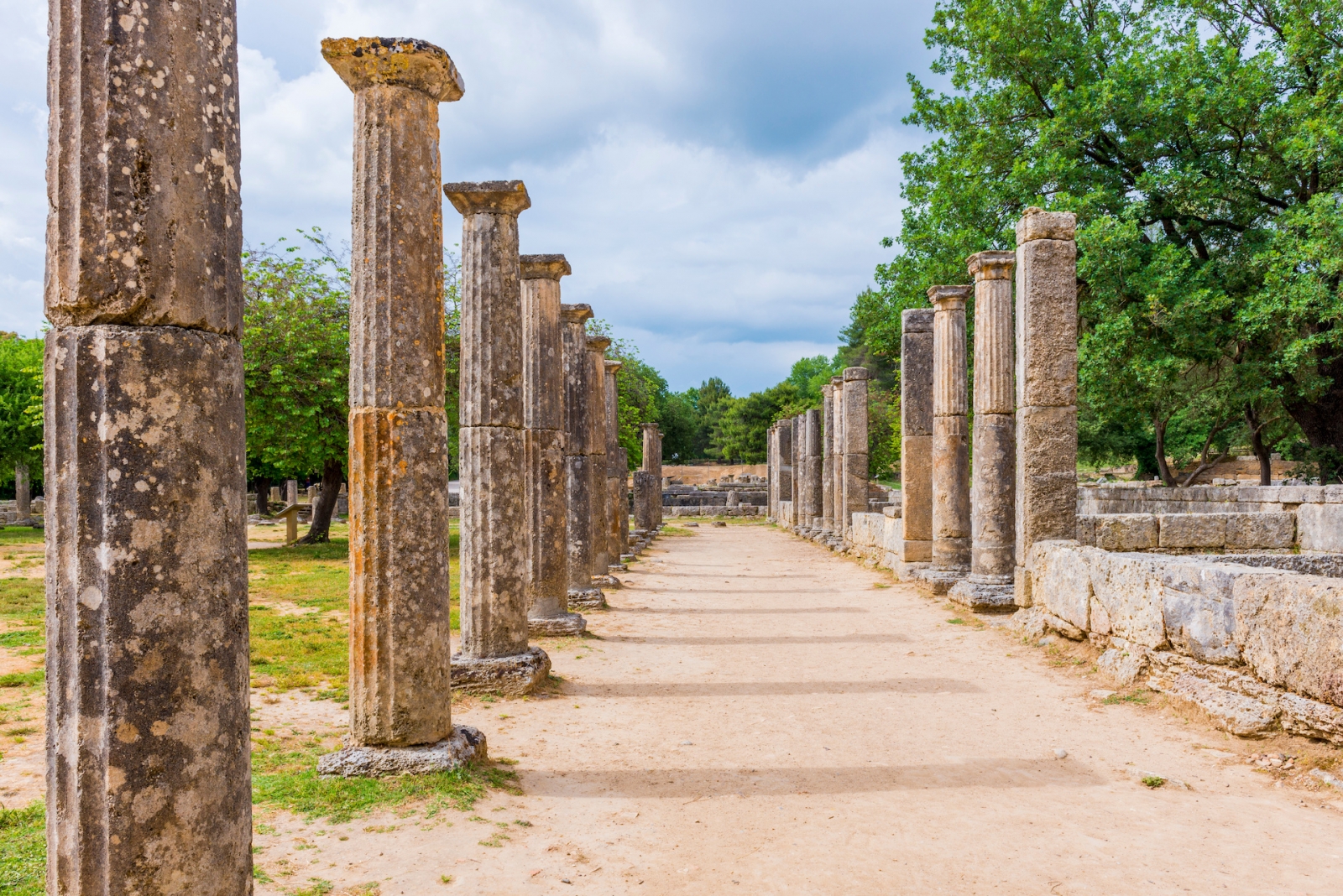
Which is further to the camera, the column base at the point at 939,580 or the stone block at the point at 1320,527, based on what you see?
the column base at the point at 939,580

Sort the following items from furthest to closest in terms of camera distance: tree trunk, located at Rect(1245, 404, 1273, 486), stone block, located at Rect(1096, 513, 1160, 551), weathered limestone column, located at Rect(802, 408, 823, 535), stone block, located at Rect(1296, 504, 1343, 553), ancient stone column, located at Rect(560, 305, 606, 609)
Answer: weathered limestone column, located at Rect(802, 408, 823, 535) < tree trunk, located at Rect(1245, 404, 1273, 486) < ancient stone column, located at Rect(560, 305, 606, 609) < stone block, located at Rect(1096, 513, 1160, 551) < stone block, located at Rect(1296, 504, 1343, 553)

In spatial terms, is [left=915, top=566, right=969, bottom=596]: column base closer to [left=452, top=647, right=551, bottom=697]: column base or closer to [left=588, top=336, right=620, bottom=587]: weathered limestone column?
[left=588, top=336, right=620, bottom=587]: weathered limestone column

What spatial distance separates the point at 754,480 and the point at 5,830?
160 ft

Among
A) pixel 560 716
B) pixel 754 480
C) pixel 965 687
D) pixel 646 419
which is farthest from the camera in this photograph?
pixel 754 480

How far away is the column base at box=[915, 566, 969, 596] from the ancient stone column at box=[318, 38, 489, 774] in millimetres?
9746

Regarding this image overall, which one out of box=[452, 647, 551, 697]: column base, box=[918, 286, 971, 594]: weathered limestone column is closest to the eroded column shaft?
box=[918, 286, 971, 594]: weathered limestone column

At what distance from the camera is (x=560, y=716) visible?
6.86 metres

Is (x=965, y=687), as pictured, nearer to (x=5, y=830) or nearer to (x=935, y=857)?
(x=935, y=857)

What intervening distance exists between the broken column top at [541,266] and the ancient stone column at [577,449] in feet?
7.84

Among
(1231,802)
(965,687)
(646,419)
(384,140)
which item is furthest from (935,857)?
(646,419)

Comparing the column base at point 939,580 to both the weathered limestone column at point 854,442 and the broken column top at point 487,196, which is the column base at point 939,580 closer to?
the weathered limestone column at point 854,442

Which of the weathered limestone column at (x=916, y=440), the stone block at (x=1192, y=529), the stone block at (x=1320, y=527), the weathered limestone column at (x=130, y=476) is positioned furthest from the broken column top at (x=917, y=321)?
the weathered limestone column at (x=130, y=476)

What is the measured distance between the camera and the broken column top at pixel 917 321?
15883mm

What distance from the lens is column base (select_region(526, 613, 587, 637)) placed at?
388 inches
